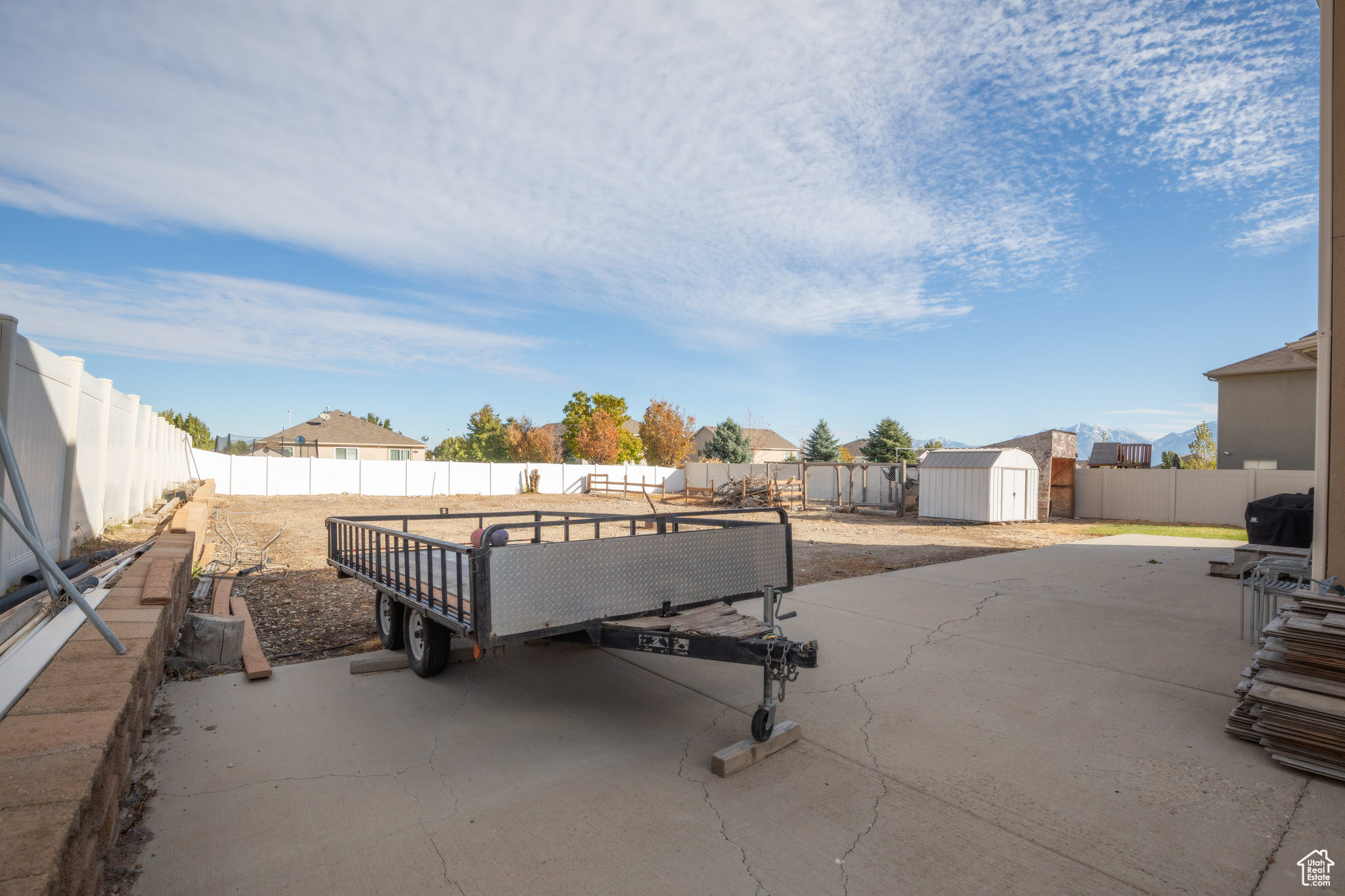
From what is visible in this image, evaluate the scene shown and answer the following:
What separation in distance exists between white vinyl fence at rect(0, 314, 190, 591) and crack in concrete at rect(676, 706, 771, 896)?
414 cm

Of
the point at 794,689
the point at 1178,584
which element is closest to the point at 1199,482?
the point at 1178,584

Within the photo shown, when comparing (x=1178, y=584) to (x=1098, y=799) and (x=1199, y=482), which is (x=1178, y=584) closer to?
(x=1098, y=799)

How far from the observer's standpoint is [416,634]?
17.1 feet

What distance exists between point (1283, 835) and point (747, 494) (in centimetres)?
2647

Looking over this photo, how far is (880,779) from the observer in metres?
3.52

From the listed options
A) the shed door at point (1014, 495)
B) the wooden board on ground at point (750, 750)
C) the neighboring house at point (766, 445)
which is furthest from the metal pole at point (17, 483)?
the neighboring house at point (766, 445)

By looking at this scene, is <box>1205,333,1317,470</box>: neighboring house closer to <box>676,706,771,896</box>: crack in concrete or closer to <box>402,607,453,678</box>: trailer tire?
<box>676,706,771,896</box>: crack in concrete

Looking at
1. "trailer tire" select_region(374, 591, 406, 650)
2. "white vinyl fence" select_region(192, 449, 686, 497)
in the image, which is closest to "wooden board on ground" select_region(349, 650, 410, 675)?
"trailer tire" select_region(374, 591, 406, 650)

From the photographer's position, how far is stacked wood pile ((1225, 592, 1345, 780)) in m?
3.65

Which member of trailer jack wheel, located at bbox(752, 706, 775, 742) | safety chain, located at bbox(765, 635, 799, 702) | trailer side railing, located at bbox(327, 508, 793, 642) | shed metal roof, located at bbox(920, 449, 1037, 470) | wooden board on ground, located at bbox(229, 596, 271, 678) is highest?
shed metal roof, located at bbox(920, 449, 1037, 470)

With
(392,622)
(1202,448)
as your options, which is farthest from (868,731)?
(1202,448)

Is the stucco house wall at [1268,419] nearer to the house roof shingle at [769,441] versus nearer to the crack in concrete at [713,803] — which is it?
the crack in concrete at [713,803]

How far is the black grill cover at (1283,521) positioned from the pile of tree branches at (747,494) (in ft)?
62.7

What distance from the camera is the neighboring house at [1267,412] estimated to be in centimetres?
2533
